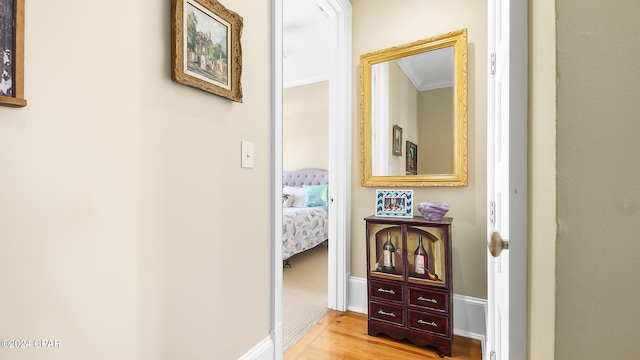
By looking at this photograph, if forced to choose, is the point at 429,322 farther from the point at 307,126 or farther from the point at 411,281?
the point at 307,126

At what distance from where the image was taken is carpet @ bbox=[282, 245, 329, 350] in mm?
2061

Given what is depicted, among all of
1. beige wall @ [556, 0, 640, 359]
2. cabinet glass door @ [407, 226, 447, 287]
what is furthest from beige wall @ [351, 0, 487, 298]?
beige wall @ [556, 0, 640, 359]

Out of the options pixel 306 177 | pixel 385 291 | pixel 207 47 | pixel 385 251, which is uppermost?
pixel 207 47

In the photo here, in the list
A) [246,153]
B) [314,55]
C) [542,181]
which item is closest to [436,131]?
[246,153]

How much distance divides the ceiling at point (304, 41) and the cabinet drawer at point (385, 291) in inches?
84.6

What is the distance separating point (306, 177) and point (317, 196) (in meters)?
0.81

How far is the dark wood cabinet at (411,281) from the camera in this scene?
1.79 m

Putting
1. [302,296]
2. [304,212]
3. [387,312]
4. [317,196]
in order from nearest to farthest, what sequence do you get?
[387,312] < [302,296] < [304,212] < [317,196]

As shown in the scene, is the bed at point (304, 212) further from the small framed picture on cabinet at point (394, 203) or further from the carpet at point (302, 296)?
the small framed picture on cabinet at point (394, 203)

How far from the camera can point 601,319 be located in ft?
1.13

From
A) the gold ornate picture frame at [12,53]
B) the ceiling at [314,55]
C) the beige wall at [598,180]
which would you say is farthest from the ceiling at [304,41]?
the beige wall at [598,180]

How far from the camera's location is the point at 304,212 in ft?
13.0

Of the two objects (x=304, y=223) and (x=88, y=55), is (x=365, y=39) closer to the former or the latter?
(x=88, y=55)

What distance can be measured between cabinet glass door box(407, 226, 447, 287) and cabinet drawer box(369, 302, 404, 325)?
0.76ft
